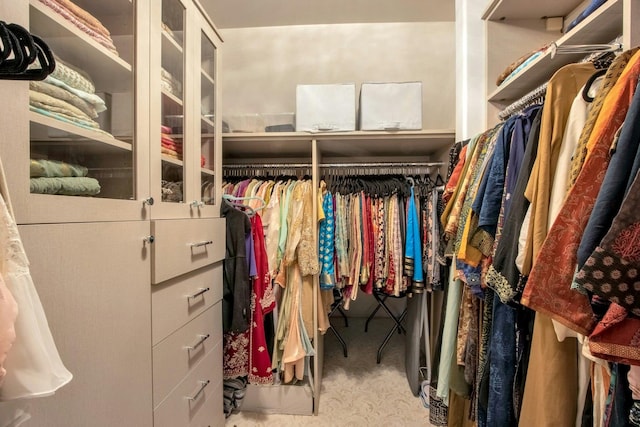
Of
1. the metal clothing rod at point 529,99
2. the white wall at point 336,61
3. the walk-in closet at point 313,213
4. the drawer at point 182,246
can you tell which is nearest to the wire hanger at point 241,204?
the walk-in closet at point 313,213

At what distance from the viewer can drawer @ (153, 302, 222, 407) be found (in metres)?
0.93

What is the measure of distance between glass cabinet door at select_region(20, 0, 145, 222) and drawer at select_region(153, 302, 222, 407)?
483 mm

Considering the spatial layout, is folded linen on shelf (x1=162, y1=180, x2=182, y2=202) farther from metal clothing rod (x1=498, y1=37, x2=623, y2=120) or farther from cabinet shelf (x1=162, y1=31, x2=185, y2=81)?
metal clothing rod (x1=498, y1=37, x2=623, y2=120)

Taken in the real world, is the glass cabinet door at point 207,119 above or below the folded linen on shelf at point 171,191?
above

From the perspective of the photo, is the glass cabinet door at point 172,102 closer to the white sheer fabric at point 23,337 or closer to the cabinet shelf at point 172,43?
the cabinet shelf at point 172,43

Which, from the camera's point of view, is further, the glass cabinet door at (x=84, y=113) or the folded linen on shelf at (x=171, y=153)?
the folded linen on shelf at (x=171, y=153)

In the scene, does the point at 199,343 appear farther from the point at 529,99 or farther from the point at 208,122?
the point at 529,99

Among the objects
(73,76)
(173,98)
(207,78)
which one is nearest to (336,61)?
(207,78)

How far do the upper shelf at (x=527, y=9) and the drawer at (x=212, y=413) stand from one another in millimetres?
2074

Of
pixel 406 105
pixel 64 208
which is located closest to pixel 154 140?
pixel 64 208

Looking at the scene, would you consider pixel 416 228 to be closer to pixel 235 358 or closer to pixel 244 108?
pixel 235 358

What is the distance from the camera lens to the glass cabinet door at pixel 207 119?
1.27 meters

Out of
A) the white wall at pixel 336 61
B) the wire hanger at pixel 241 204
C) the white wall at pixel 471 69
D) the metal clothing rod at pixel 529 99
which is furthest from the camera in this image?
the white wall at pixel 336 61

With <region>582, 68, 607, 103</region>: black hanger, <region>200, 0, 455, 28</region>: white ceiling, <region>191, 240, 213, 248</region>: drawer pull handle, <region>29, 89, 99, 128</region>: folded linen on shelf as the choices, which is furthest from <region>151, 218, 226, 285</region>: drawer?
<region>200, 0, 455, 28</region>: white ceiling
